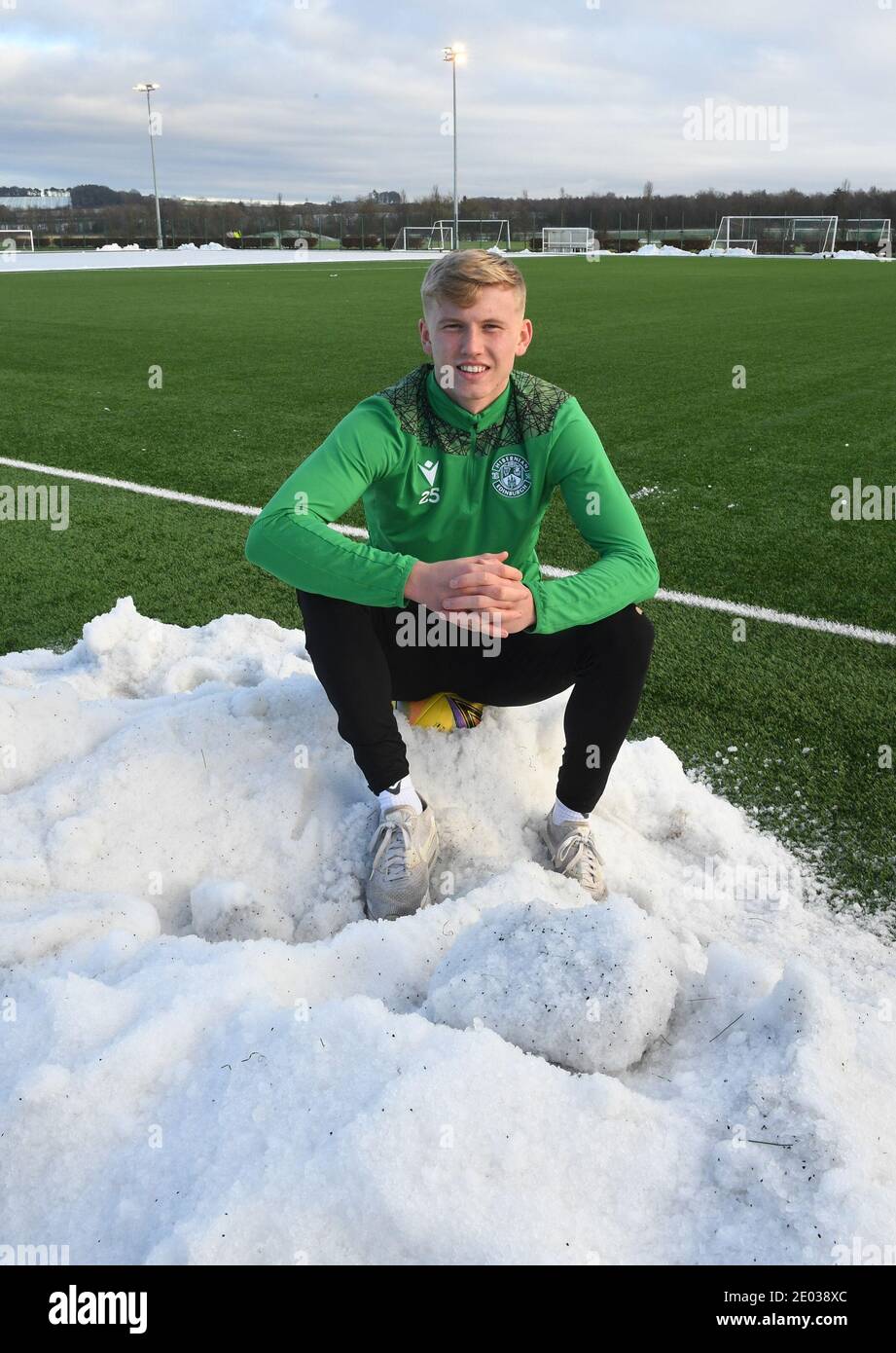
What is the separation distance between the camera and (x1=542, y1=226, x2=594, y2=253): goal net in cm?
5134

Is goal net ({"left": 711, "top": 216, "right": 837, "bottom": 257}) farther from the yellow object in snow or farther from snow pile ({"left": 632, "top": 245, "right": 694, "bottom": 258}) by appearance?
the yellow object in snow

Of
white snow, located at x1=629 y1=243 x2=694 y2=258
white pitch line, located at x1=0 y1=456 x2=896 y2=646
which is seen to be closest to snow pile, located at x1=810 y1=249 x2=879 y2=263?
white snow, located at x1=629 y1=243 x2=694 y2=258

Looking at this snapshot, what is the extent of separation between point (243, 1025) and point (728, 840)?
149cm

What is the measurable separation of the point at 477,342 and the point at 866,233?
54.5 m

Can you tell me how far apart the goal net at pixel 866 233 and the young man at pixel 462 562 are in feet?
167

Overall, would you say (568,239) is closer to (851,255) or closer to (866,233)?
(866,233)

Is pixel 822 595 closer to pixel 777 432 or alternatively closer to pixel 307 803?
pixel 307 803

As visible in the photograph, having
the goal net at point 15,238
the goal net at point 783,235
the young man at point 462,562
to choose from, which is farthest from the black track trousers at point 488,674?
the goal net at point 783,235

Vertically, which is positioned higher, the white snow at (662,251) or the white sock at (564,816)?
the white snow at (662,251)

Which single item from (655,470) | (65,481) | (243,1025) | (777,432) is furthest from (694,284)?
(243,1025)

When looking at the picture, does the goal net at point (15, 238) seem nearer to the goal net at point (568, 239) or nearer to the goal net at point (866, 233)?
the goal net at point (568, 239)

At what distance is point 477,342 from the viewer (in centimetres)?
247

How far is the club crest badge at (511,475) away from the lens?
262cm

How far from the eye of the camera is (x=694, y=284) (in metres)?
23.5
